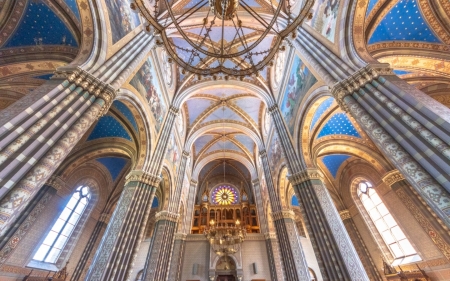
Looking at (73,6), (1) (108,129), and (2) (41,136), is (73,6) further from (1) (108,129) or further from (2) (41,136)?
(1) (108,129)

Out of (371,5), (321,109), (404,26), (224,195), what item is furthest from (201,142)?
(404,26)

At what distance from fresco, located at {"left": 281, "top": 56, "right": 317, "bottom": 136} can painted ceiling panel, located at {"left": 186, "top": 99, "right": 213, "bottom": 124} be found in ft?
22.7

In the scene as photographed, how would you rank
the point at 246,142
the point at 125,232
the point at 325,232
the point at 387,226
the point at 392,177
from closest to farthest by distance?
the point at 125,232 → the point at 325,232 → the point at 392,177 → the point at 387,226 → the point at 246,142

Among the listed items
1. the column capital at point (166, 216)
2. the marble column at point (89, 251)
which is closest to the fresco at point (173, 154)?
the column capital at point (166, 216)

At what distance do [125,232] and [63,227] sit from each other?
7.98m

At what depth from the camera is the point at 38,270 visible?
30.1 ft

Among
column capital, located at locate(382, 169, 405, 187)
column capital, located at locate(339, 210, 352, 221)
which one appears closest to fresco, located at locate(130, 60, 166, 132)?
column capital, located at locate(382, 169, 405, 187)

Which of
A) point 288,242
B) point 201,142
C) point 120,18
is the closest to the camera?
point 120,18

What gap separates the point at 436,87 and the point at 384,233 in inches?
328

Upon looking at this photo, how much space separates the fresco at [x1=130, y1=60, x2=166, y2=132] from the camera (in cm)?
777

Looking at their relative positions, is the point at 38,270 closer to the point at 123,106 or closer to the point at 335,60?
the point at 123,106

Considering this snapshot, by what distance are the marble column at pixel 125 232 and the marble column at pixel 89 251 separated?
303 inches

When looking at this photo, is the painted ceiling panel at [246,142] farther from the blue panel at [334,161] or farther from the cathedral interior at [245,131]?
the blue panel at [334,161]

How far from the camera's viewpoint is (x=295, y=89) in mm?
9414
